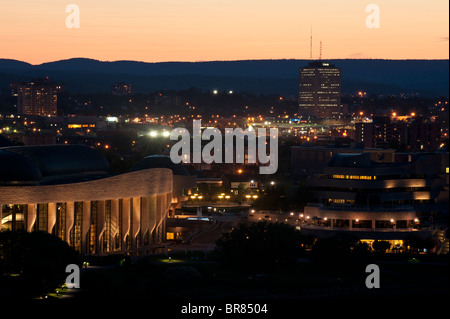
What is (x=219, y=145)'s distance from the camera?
175 m

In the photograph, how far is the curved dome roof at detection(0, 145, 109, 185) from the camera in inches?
2886

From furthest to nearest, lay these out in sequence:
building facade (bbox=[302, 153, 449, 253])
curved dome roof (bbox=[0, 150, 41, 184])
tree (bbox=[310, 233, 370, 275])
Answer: building facade (bbox=[302, 153, 449, 253]) < curved dome roof (bbox=[0, 150, 41, 184]) < tree (bbox=[310, 233, 370, 275])

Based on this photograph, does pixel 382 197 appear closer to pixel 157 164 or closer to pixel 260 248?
pixel 157 164

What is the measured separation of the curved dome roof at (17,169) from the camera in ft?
236

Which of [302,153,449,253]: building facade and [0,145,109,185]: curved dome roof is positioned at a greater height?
[0,145,109,185]: curved dome roof

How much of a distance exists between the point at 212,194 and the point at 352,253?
45.5 metres

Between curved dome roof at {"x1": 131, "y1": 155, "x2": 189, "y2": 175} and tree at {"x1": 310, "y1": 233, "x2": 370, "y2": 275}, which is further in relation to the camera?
curved dome roof at {"x1": 131, "y1": 155, "x2": 189, "y2": 175}

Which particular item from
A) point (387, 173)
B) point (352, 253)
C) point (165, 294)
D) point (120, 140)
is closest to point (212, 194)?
point (387, 173)

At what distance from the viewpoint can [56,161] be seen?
78875 mm

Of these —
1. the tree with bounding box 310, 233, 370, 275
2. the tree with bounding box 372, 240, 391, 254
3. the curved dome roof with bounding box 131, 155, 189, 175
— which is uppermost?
the curved dome roof with bounding box 131, 155, 189, 175

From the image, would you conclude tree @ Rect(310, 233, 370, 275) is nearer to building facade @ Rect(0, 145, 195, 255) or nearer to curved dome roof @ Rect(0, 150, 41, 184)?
building facade @ Rect(0, 145, 195, 255)

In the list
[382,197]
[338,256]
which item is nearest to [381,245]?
[382,197]

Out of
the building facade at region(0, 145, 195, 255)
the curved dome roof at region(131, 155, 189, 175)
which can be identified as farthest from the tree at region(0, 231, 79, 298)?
the curved dome roof at region(131, 155, 189, 175)
